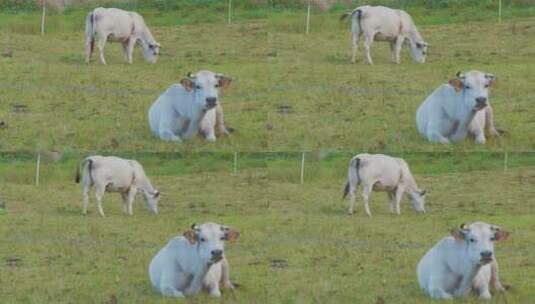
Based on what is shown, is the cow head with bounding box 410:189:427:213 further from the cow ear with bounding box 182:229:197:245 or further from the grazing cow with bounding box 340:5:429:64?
the cow ear with bounding box 182:229:197:245

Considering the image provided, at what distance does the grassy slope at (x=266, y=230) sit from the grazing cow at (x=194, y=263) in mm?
187

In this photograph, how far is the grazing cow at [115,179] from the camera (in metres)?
28.1

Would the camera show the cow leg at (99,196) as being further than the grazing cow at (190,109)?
Yes

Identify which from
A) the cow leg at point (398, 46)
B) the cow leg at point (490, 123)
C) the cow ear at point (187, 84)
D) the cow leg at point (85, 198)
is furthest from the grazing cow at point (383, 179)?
the cow leg at point (85, 198)

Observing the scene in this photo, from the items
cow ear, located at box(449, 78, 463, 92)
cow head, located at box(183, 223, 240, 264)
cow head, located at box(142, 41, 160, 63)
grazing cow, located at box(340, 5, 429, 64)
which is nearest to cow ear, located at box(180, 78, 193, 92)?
cow head, located at box(183, 223, 240, 264)

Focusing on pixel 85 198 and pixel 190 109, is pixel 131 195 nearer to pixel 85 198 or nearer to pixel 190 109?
pixel 85 198

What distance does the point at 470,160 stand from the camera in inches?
1171

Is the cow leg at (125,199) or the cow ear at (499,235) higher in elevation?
the cow ear at (499,235)

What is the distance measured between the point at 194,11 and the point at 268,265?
7.43m

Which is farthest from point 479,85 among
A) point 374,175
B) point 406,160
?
point 406,160

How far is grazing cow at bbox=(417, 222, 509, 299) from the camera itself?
75.6 ft

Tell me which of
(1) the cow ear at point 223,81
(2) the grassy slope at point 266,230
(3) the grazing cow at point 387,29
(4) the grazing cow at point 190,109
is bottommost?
(2) the grassy slope at point 266,230

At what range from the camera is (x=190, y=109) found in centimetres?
2630

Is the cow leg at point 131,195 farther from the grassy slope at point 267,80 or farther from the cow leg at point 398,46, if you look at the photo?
the cow leg at point 398,46
